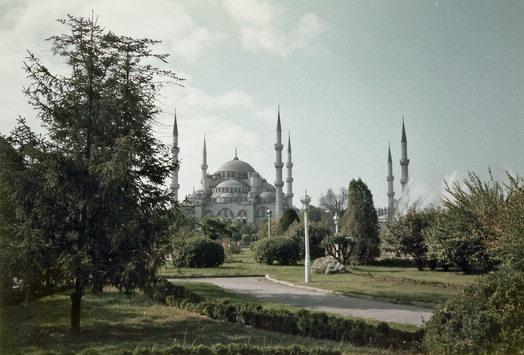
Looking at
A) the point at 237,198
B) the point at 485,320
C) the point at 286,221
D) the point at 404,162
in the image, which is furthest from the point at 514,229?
the point at 237,198

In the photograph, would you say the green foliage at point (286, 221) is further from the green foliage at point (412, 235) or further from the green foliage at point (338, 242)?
the green foliage at point (412, 235)

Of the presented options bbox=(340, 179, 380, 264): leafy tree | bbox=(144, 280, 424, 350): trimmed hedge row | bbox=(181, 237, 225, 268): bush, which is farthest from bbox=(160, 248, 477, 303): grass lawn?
bbox=(340, 179, 380, 264): leafy tree

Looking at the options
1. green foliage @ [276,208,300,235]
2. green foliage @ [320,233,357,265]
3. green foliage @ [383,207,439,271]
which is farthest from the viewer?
green foliage @ [276,208,300,235]

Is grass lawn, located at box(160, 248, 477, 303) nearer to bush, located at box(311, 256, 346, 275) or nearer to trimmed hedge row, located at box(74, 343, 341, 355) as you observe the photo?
bush, located at box(311, 256, 346, 275)

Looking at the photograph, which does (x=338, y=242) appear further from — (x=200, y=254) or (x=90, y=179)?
(x=90, y=179)

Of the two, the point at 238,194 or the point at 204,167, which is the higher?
the point at 204,167

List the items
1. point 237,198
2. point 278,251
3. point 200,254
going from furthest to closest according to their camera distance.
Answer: point 237,198 → point 278,251 → point 200,254

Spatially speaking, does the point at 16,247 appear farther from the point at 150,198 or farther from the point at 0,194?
the point at 150,198
